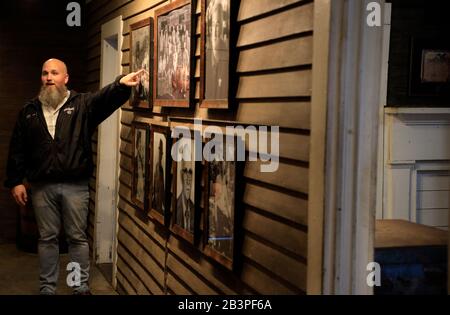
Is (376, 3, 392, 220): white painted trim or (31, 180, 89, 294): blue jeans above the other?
(376, 3, 392, 220): white painted trim

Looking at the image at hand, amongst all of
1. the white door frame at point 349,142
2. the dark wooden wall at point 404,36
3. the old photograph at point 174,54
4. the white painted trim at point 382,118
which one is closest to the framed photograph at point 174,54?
the old photograph at point 174,54

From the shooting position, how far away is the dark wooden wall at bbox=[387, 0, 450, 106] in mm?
4770

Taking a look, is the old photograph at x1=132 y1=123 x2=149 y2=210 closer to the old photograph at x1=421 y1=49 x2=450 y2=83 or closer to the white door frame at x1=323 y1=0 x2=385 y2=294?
the old photograph at x1=421 y1=49 x2=450 y2=83

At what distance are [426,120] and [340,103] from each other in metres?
2.74

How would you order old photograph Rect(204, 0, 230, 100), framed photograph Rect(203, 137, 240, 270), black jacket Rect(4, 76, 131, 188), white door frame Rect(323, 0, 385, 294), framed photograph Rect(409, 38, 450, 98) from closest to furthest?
white door frame Rect(323, 0, 385, 294), framed photograph Rect(203, 137, 240, 270), old photograph Rect(204, 0, 230, 100), black jacket Rect(4, 76, 131, 188), framed photograph Rect(409, 38, 450, 98)

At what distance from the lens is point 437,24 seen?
15.9 ft

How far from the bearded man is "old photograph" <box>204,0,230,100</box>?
1.17m

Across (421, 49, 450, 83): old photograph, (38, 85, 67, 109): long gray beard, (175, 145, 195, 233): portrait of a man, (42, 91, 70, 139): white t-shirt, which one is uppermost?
(421, 49, 450, 83): old photograph

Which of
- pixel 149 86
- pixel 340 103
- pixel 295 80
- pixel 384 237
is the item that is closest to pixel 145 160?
pixel 149 86

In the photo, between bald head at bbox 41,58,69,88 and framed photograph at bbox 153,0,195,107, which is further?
bald head at bbox 41,58,69,88

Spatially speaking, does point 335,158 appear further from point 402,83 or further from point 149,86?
point 402,83

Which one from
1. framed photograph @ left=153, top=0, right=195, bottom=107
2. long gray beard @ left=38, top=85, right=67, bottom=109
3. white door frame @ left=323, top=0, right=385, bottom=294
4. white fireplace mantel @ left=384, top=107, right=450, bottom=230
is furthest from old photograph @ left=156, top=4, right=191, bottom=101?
white fireplace mantel @ left=384, top=107, right=450, bottom=230

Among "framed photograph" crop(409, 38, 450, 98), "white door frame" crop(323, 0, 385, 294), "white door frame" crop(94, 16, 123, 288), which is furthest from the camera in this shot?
"white door frame" crop(94, 16, 123, 288)

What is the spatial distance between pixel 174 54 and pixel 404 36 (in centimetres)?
193
